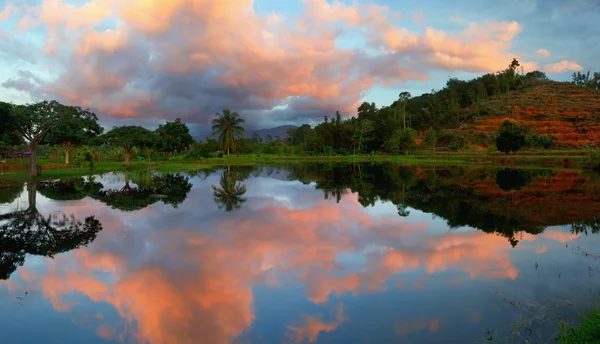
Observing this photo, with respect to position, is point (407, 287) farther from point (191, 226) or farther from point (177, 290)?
point (191, 226)

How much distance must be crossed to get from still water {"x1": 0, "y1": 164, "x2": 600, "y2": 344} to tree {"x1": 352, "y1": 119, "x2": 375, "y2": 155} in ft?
233

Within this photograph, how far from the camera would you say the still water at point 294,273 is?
20.9ft

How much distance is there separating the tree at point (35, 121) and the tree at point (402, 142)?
6720 centimetres

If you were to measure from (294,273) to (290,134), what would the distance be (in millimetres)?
145484

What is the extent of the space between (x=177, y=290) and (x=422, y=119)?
123614 millimetres

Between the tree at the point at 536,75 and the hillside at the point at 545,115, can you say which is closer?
the hillside at the point at 545,115

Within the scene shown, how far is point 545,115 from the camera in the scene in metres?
101

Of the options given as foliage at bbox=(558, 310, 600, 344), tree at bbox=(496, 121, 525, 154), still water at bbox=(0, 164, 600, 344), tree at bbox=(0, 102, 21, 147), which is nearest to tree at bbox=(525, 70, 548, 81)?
tree at bbox=(496, 121, 525, 154)

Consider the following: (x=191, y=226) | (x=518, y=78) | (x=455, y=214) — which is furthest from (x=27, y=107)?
(x=518, y=78)

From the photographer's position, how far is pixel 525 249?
10977mm

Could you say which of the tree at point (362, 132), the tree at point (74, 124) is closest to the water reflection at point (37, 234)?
the tree at point (74, 124)

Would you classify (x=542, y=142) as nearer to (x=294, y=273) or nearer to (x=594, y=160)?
(x=594, y=160)

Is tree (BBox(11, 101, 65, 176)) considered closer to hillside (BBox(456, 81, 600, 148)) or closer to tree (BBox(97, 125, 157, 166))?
tree (BBox(97, 125, 157, 166))

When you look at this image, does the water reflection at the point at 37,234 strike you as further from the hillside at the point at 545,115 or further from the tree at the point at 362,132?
the hillside at the point at 545,115
